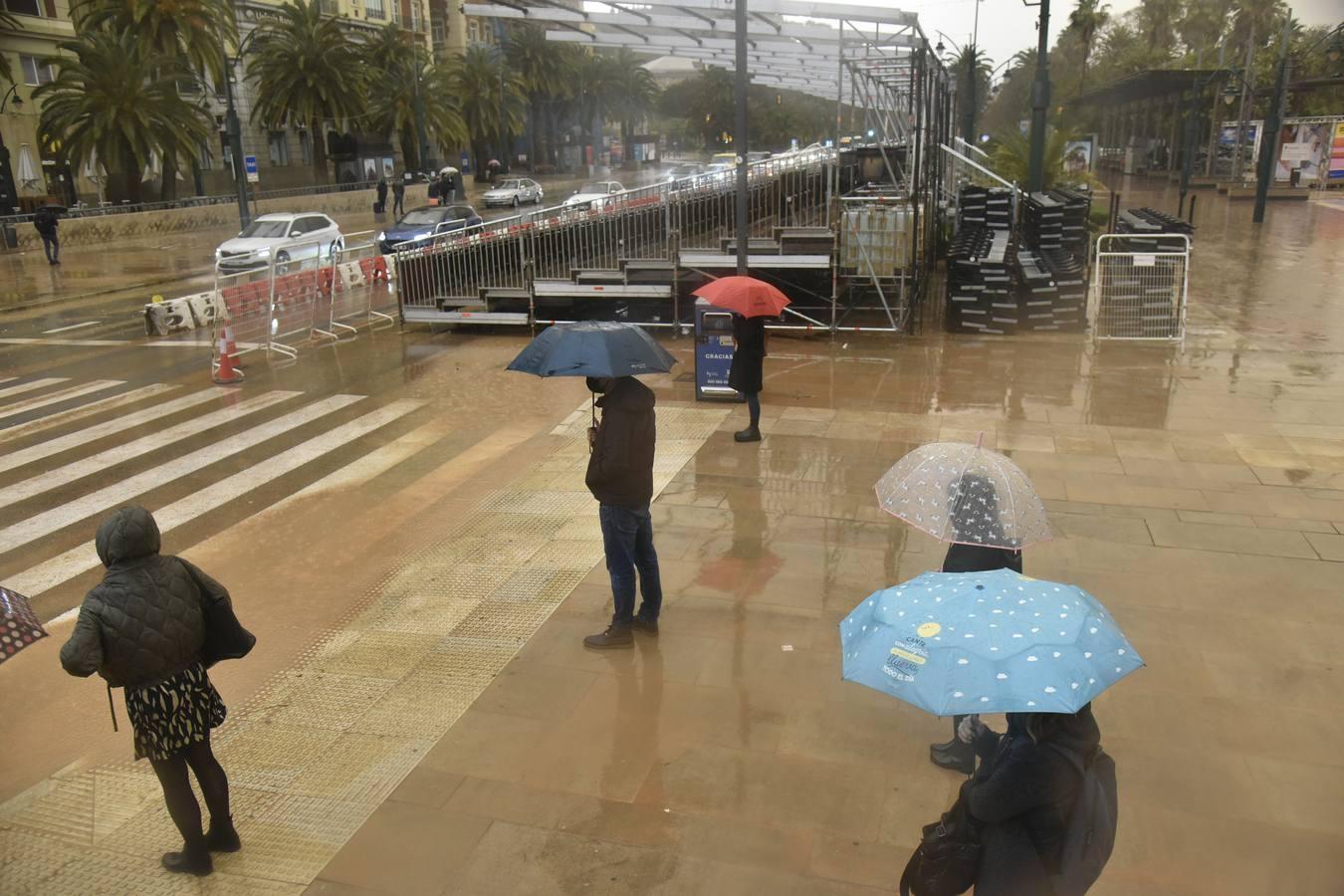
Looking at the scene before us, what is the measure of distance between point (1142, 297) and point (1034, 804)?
1389 centimetres

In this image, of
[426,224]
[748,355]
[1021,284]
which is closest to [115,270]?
[426,224]

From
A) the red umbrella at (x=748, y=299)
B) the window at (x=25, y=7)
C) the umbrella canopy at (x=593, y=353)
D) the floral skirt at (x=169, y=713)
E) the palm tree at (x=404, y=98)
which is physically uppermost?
the window at (x=25, y=7)

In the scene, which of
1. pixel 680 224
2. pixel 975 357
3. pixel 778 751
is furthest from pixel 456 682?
pixel 680 224

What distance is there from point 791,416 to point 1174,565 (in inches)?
186

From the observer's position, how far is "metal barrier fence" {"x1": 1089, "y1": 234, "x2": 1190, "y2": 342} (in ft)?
47.9

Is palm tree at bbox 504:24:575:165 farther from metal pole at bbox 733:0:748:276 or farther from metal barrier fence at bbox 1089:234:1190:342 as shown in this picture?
metal pole at bbox 733:0:748:276

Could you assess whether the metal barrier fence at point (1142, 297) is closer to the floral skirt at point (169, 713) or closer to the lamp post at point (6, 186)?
the floral skirt at point (169, 713)

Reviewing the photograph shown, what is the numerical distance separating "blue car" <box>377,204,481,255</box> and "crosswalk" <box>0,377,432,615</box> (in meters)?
12.2

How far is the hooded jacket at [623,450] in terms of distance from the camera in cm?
574

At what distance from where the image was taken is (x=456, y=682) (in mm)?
5820

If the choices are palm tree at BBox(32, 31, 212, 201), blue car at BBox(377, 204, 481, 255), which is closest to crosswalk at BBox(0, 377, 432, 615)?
blue car at BBox(377, 204, 481, 255)

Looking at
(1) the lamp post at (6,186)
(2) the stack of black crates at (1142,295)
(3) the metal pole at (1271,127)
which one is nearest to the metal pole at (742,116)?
(2) the stack of black crates at (1142,295)

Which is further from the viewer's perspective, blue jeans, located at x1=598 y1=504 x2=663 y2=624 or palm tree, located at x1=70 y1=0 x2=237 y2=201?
palm tree, located at x1=70 y1=0 x2=237 y2=201

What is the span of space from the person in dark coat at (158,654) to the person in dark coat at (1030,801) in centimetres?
307
